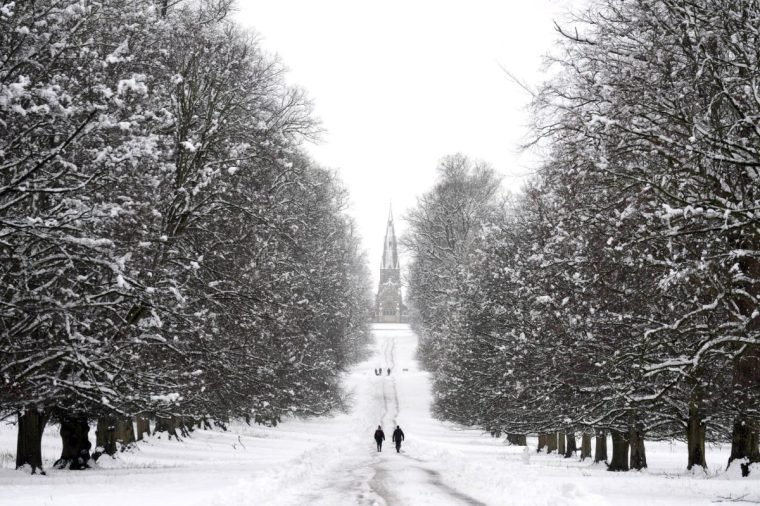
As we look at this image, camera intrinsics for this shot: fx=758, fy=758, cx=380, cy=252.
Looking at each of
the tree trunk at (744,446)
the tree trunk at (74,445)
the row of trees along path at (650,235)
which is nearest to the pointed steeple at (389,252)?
the row of trees along path at (650,235)

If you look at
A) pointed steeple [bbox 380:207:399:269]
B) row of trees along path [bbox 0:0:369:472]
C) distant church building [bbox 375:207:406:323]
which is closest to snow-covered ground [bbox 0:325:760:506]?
row of trees along path [bbox 0:0:369:472]

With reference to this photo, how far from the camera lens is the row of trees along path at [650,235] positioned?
10.5 meters

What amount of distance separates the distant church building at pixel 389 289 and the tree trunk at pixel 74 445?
374 feet

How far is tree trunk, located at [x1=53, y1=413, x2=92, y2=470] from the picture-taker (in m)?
16.3

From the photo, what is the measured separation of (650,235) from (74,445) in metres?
12.7

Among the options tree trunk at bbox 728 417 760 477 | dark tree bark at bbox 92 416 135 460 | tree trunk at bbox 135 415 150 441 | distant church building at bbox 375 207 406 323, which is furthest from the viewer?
distant church building at bbox 375 207 406 323

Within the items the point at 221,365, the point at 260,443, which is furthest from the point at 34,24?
the point at 260,443

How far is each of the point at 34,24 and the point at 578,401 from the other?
14034 mm

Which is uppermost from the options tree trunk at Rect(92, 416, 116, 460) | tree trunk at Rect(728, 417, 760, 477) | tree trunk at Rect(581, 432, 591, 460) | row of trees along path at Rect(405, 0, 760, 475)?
row of trees along path at Rect(405, 0, 760, 475)

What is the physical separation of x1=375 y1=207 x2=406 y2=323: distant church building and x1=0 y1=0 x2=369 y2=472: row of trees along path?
358 feet

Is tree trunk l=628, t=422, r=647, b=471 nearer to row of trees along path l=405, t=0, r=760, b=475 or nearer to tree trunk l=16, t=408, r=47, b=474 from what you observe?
row of trees along path l=405, t=0, r=760, b=475

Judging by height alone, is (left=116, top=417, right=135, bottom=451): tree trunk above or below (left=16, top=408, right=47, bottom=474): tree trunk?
below

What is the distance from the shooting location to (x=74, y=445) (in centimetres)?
1650

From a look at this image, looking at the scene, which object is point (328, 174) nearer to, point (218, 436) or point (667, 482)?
point (218, 436)
